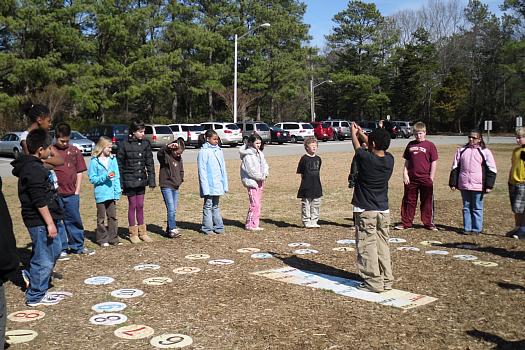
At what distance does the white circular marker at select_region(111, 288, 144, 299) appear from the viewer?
5.87m

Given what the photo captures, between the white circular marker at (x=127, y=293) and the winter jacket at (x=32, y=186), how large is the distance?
109cm

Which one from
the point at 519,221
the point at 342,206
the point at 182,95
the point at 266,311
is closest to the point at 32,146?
the point at 266,311

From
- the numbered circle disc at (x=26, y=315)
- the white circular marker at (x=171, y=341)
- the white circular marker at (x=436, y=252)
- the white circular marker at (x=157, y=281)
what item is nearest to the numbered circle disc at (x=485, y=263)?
the white circular marker at (x=436, y=252)

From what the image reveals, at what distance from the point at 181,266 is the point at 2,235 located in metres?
3.84

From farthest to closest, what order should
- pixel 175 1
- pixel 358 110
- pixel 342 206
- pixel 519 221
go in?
pixel 358 110, pixel 175 1, pixel 342 206, pixel 519 221

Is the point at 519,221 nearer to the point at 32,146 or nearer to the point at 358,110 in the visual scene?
the point at 32,146

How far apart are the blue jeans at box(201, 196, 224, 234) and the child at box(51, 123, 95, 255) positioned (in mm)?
2050

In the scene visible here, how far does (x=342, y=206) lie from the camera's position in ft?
40.9

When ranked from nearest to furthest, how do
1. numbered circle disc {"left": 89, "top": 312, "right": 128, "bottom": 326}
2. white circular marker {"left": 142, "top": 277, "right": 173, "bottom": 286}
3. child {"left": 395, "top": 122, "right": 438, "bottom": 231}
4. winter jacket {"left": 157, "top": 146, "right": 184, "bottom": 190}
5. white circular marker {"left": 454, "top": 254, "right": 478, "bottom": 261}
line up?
numbered circle disc {"left": 89, "top": 312, "right": 128, "bottom": 326}, white circular marker {"left": 142, "top": 277, "right": 173, "bottom": 286}, white circular marker {"left": 454, "top": 254, "right": 478, "bottom": 261}, winter jacket {"left": 157, "top": 146, "right": 184, "bottom": 190}, child {"left": 395, "top": 122, "right": 438, "bottom": 231}

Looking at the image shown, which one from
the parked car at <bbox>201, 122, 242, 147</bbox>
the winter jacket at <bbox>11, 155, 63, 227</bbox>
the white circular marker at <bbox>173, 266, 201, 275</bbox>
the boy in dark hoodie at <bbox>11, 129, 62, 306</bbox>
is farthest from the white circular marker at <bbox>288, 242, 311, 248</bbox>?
the parked car at <bbox>201, 122, 242, 147</bbox>

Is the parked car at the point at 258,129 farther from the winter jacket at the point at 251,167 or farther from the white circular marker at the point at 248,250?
the white circular marker at the point at 248,250

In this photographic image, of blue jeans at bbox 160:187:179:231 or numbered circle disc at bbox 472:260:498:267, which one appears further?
blue jeans at bbox 160:187:179:231

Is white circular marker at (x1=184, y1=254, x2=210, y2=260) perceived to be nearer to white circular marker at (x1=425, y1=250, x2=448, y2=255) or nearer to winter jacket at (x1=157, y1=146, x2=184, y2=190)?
winter jacket at (x1=157, y1=146, x2=184, y2=190)

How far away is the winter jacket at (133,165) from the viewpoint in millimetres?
8414
